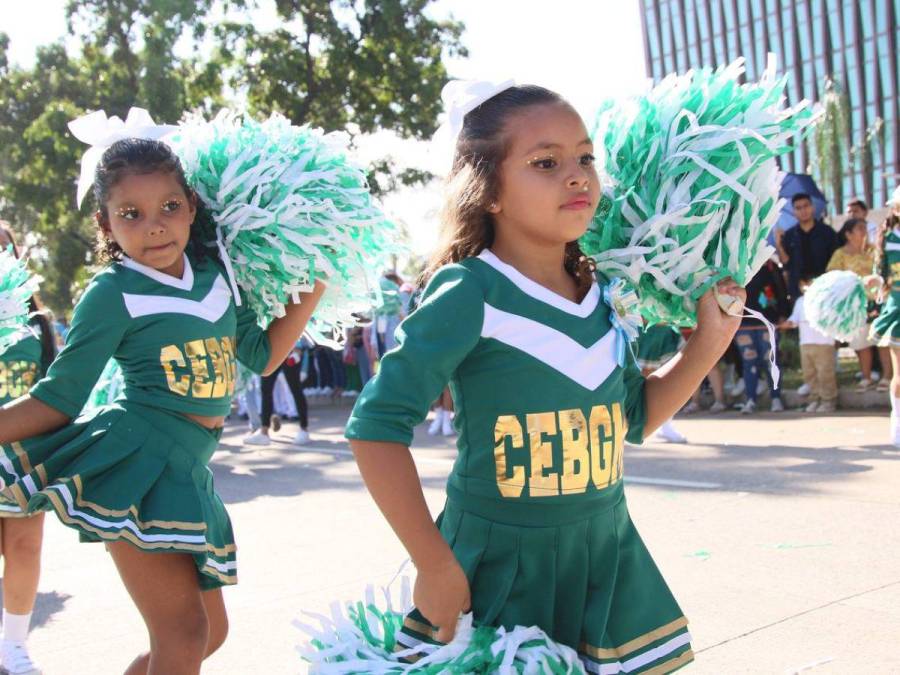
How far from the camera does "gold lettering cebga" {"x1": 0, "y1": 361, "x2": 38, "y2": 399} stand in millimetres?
4523

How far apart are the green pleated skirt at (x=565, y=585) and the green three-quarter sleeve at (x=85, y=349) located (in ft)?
3.55

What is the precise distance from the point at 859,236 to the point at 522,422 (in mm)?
8520

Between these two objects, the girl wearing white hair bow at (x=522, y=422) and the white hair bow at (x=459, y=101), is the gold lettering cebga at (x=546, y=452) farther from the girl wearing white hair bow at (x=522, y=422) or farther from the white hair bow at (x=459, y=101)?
the white hair bow at (x=459, y=101)

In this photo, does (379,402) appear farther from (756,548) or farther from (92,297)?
(756,548)

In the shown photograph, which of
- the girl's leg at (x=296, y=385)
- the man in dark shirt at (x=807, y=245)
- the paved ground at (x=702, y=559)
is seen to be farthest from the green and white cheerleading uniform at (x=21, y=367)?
the man in dark shirt at (x=807, y=245)

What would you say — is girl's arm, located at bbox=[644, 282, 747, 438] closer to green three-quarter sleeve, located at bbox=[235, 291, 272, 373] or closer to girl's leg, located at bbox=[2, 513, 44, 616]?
green three-quarter sleeve, located at bbox=[235, 291, 272, 373]

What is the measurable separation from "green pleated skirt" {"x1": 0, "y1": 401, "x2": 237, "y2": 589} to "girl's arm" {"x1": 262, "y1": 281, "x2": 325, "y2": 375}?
0.41 metres

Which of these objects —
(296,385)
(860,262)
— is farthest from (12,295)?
(860,262)

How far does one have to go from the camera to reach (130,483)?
253cm

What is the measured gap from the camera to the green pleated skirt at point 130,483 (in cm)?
248

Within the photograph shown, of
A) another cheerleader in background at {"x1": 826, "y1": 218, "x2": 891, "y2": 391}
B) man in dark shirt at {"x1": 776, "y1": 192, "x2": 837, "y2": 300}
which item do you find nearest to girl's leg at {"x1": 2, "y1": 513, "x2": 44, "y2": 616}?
another cheerleader in background at {"x1": 826, "y1": 218, "x2": 891, "y2": 391}

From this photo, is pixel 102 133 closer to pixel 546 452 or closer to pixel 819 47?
pixel 546 452

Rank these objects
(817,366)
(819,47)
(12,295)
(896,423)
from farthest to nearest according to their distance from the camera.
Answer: (819,47) → (817,366) → (896,423) → (12,295)

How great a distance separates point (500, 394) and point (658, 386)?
18.1 inches
